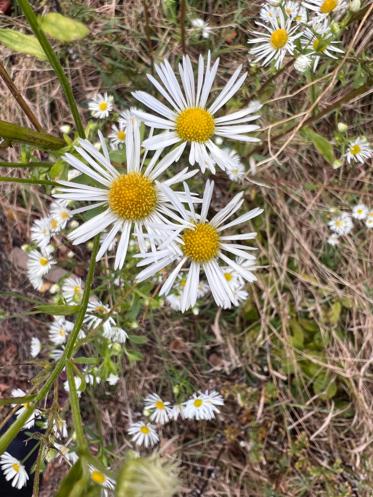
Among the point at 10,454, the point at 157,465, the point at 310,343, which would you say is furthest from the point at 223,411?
the point at 157,465

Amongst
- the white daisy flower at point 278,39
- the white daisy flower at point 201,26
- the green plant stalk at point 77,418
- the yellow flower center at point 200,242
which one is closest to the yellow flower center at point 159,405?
the yellow flower center at point 200,242

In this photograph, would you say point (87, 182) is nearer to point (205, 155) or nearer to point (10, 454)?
point (205, 155)

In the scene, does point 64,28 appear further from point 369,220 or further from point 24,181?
point 369,220

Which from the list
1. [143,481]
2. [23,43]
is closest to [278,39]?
[23,43]

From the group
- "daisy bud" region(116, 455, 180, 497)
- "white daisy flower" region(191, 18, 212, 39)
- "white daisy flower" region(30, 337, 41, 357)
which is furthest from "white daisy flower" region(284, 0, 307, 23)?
"white daisy flower" region(30, 337, 41, 357)

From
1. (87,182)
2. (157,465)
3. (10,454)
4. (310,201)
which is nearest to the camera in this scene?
(157,465)

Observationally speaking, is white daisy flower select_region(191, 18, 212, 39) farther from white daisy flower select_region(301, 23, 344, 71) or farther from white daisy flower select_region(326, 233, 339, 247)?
white daisy flower select_region(326, 233, 339, 247)
